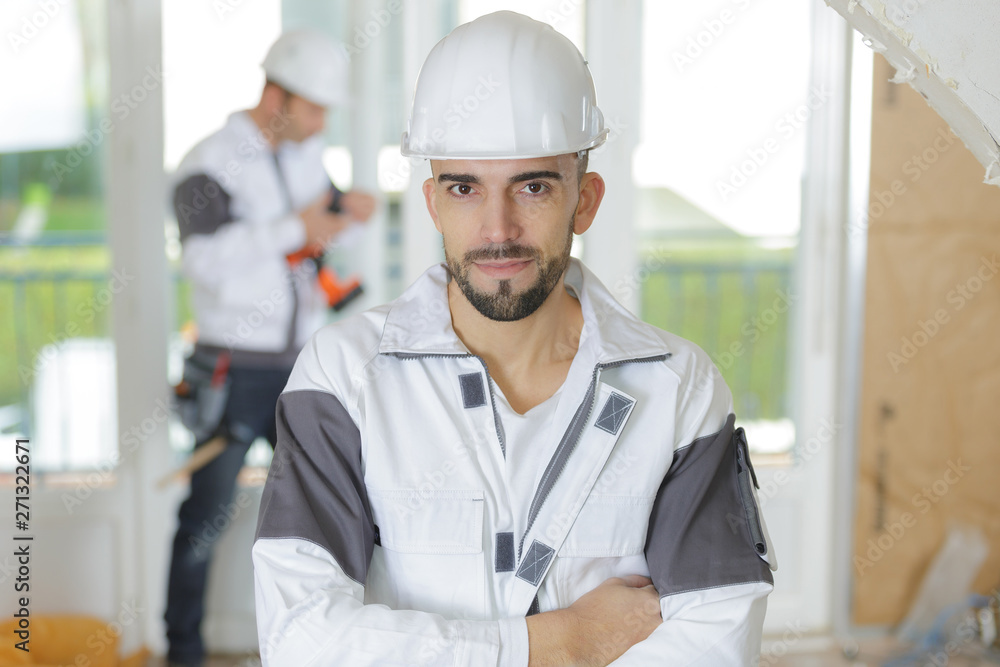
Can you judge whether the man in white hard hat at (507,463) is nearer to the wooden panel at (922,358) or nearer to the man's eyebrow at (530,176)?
the man's eyebrow at (530,176)

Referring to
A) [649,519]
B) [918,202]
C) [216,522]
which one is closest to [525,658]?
[649,519]

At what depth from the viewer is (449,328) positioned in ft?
4.47

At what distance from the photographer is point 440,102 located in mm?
1275

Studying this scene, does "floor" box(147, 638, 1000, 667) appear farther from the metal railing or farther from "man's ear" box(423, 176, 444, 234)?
"man's ear" box(423, 176, 444, 234)

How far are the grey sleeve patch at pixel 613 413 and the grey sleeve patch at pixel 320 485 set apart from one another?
370 mm

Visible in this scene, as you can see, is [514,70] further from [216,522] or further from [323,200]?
[216,522]

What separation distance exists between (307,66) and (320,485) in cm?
188

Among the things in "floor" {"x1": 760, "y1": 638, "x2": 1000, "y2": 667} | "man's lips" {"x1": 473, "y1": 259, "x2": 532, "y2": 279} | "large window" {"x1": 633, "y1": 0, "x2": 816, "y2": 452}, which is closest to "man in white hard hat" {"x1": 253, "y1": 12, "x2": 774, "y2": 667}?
"man's lips" {"x1": 473, "y1": 259, "x2": 532, "y2": 279}

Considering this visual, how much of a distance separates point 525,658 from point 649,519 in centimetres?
31

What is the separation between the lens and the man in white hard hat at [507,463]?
1.23 meters

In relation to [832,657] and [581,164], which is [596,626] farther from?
[832,657]

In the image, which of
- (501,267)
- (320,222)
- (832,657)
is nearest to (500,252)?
(501,267)

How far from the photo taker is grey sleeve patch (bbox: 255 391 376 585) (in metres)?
1.21

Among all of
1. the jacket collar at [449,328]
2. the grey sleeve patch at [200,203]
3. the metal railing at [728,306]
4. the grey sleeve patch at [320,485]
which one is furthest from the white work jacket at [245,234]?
the grey sleeve patch at [320,485]
